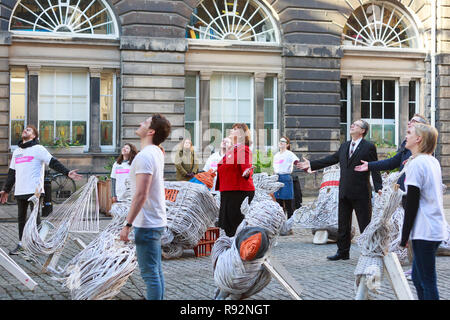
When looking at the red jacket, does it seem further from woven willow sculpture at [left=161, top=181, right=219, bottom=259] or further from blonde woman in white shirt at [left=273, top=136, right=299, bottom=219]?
blonde woman in white shirt at [left=273, top=136, right=299, bottom=219]

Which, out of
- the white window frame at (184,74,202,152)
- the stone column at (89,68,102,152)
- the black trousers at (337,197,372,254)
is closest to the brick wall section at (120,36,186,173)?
the stone column at (89,68,102,152)

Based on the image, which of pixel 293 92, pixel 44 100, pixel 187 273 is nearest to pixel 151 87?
pixel 44 100

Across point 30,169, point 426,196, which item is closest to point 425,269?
point 426,196

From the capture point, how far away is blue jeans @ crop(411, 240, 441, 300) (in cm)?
530

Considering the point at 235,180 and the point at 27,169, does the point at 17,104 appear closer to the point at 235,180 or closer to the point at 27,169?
the point at 27,169

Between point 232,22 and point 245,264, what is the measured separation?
54.7ft

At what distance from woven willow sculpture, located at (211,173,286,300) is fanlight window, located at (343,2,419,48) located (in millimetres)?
17637

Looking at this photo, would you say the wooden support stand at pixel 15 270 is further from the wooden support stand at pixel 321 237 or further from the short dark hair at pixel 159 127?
the wooden support stand at pixel 321 237

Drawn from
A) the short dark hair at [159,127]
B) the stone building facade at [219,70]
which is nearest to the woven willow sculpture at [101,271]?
the short dark hair at [159,127]

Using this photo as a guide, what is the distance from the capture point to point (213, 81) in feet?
72.4

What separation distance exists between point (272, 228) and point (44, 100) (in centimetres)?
1545

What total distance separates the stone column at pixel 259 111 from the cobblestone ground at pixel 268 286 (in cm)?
1136
